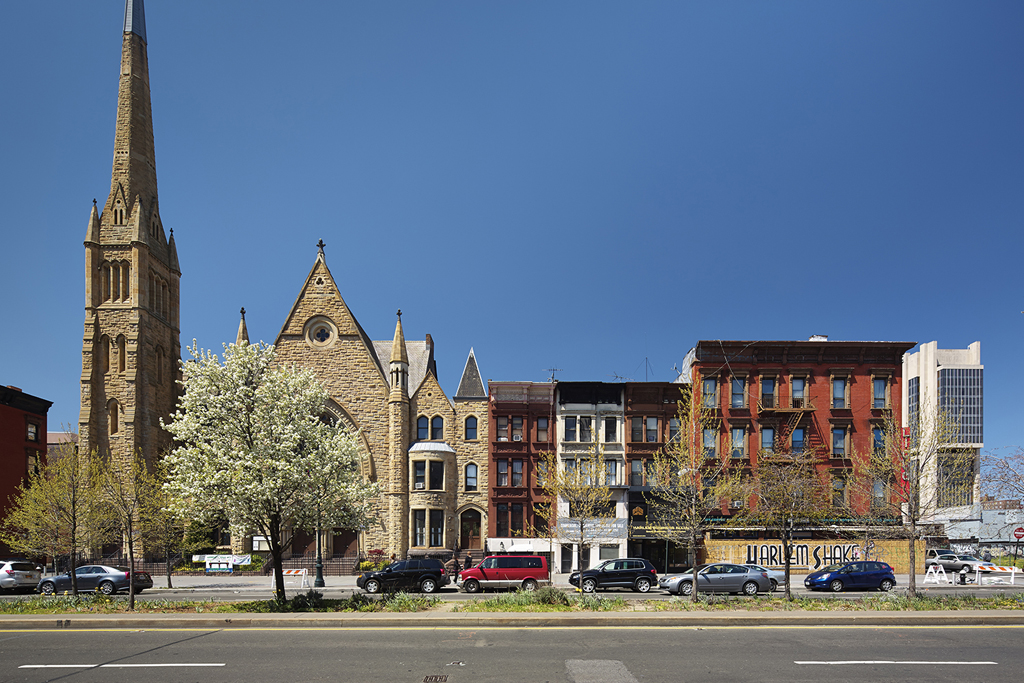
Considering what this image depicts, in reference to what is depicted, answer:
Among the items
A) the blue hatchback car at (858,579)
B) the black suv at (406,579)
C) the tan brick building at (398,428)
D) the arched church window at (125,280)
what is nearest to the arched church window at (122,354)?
the arched church window at (125,280)

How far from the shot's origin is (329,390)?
1863 inches

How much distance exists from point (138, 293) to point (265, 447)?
35.0m

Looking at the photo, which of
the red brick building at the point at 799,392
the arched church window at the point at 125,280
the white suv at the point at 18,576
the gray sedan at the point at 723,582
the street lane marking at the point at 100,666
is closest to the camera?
the street lane marking at the point at 100,666

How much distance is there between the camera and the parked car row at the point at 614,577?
87.6ft

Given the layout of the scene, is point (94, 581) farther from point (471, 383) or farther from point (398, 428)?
point (471, 383)

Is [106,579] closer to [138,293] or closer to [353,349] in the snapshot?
[353,349]

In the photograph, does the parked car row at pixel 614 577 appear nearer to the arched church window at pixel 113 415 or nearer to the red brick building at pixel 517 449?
the red brick building at pixel 517 449

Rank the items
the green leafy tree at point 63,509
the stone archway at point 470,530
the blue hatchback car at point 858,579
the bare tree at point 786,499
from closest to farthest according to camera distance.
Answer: the bare tree at point 786,499 → the green leafy tree at point 63,509 → the blue hatchback car at point 858,579 → the stone archway at point 470,530

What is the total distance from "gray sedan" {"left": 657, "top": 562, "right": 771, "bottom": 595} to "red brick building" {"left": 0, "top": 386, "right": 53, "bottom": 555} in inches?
1613

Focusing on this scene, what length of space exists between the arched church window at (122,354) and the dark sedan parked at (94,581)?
22.0 metres

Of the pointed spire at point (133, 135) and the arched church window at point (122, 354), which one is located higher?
the pointed spire at point (133, 135)

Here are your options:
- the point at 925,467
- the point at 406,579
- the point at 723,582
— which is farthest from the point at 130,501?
the point at 925,467

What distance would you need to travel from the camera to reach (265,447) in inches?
805

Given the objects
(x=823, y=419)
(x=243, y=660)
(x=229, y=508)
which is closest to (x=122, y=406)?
(x=229, y=508)
